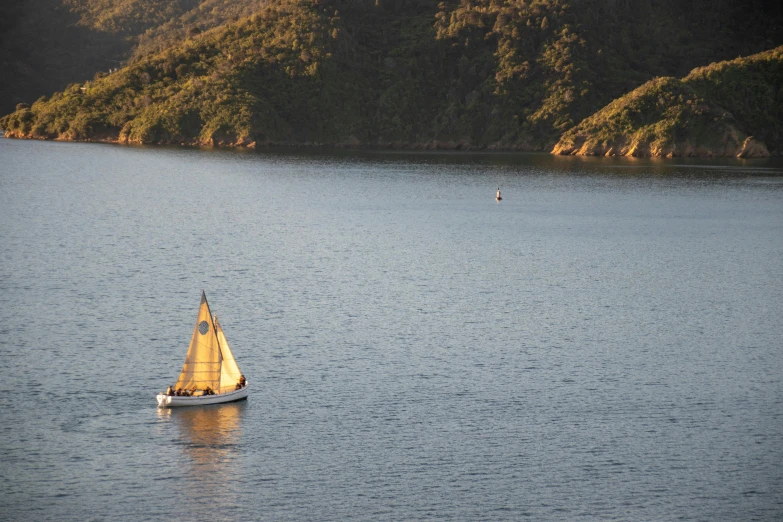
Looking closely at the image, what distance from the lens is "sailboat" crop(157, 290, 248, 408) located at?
5081cm

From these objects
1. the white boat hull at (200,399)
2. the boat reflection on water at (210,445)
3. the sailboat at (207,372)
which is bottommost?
the boat reflection on water at (210,445)

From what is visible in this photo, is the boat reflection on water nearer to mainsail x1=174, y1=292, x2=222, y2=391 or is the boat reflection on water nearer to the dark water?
the dark water

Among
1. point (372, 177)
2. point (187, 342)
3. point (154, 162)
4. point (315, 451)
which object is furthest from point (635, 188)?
point (315, 451)

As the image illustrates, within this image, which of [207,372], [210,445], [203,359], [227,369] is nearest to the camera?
[210,445]

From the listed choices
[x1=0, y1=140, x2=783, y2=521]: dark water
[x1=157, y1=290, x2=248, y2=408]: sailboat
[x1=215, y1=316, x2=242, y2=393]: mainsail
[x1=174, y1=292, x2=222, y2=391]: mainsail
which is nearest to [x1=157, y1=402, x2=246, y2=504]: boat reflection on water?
[x1=0, y1=140, x2=783, y2=521]: dark water

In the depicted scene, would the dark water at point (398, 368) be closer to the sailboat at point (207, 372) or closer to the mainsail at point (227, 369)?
the sailboat at point (207, 372)

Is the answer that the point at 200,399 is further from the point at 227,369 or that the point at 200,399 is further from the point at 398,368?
the point at 398,368

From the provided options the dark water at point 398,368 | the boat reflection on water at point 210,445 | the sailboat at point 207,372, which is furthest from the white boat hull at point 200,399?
the dark water at point 398,368

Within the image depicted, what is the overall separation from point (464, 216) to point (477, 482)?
8216 centimetres

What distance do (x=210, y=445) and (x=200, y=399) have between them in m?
5.17

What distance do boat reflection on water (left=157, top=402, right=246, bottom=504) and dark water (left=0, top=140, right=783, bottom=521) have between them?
0.49ft


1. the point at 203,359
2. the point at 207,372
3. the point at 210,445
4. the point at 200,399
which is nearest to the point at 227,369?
the point at 207,372

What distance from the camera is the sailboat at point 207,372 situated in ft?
167

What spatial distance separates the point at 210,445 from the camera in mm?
45750
